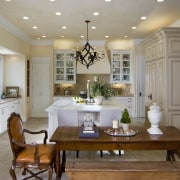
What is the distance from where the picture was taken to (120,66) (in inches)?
379

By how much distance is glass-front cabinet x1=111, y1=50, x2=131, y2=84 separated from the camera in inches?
379

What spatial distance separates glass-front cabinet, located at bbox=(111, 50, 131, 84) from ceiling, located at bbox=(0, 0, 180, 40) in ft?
5.64

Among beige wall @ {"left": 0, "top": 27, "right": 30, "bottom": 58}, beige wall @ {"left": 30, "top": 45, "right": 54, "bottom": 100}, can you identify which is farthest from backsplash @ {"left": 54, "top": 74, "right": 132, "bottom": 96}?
beige wall @ {"left": 0, "top": 27, "right": 30, "bottom": 58}

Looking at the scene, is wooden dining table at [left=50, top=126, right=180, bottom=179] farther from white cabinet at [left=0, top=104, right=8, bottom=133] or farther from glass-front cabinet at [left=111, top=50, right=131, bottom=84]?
glass-front cabinet at [left=111, top=50, right=131, bottom=84]

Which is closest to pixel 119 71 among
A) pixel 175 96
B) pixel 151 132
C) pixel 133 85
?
pixel 133 85

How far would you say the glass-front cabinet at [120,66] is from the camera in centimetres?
962

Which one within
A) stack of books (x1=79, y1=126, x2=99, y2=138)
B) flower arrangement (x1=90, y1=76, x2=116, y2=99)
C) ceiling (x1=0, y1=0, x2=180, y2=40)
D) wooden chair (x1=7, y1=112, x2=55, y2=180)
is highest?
ceiling (x1=0, y1=0, x2=180, y2=40)

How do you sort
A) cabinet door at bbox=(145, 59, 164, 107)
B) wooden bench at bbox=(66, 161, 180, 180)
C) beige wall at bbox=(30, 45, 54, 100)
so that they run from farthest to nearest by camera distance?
beige wall at bbox=(30, 45, 54, 100), cabinet door at bbox=(145, 59, 164, 107), wooden bench at bbox=(66, 161, 180, 180)

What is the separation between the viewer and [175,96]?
17.6ft

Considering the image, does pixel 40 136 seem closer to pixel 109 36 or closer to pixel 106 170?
pixel 109 36

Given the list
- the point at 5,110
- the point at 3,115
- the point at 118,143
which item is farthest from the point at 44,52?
the point at 118,143

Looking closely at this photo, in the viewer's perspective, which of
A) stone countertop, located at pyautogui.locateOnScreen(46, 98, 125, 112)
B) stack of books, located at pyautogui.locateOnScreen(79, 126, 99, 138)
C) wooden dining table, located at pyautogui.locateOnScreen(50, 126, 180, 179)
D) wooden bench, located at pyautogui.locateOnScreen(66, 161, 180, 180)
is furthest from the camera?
stone countertop, located at pyautogui.locateOnScreen(46, 98, 125, 112)

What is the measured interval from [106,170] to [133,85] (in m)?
8.23

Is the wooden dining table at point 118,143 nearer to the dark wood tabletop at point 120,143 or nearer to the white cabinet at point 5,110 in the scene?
the dark wood tabletop at point 120,143
